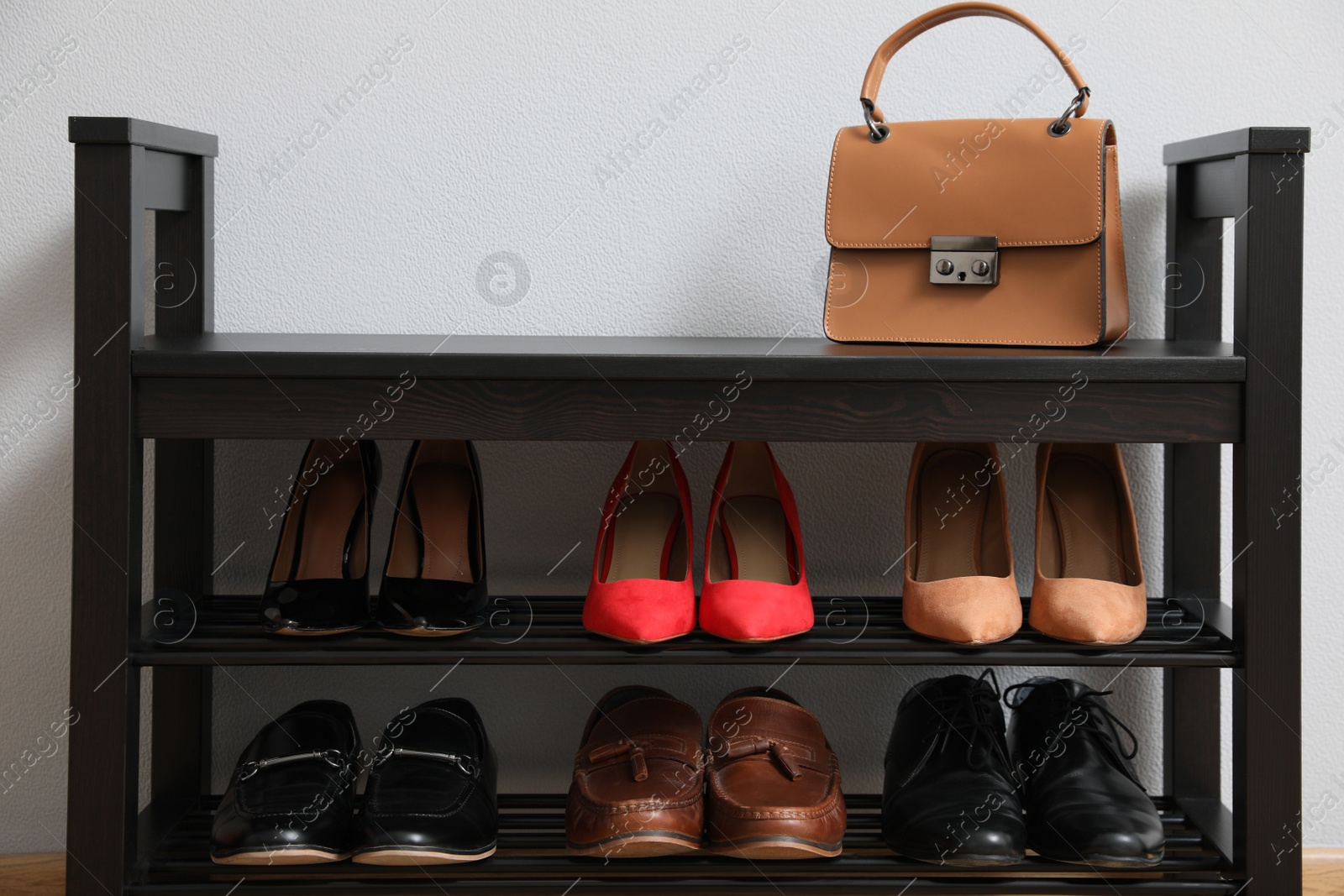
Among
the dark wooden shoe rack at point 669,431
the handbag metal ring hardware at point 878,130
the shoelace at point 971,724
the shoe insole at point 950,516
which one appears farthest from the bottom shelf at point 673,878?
the handbag metal ring hardware at point 878,130

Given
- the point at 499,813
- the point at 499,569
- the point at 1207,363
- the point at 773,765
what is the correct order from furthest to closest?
the point at 499,569 < the point at 499,813 < the point at 773,765 < the point at 1207,363

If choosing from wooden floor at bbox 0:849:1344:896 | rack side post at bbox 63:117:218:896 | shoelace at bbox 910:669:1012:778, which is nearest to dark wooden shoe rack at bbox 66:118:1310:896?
rack side post at bbox 63:117:218:896

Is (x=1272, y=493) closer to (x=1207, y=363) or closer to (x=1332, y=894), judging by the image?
(x=1207, y=363)

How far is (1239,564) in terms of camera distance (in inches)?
39.6

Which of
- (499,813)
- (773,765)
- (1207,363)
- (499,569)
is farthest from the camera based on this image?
(499,569)

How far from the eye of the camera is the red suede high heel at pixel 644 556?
1021 millimetres

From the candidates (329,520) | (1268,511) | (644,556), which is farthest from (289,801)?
(1268,511)

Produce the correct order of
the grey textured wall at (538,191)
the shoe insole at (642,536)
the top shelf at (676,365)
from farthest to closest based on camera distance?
the grey textured wall at (538,191), the shoe insole at (642,536), the top shelf at (676,365)

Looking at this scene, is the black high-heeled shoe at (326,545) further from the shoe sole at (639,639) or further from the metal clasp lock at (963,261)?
the metal clasp lock at (963,261)

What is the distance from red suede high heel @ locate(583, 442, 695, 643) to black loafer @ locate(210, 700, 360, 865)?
325 millimetres

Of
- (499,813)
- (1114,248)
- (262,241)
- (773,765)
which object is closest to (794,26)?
(1114,248)

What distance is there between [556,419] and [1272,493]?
28.9 inches

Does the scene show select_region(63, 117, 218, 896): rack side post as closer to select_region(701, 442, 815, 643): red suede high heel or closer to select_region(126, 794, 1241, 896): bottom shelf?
select_region(126, 794, 1241, 896): bottom shelf

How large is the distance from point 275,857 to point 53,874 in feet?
1.87
